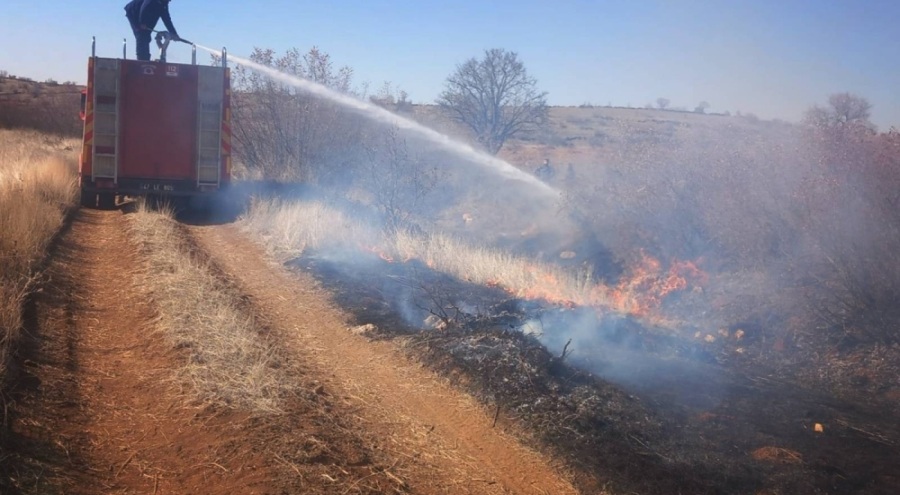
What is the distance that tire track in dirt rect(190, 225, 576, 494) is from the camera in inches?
173

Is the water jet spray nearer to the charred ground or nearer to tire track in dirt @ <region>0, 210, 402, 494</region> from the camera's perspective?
the charred ground

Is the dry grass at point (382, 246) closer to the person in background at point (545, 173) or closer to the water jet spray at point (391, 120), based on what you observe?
the water jet spray at point (391, 120)

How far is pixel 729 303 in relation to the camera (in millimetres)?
10508

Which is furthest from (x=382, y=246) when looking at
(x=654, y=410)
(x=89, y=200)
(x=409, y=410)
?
(x=654, y=410)

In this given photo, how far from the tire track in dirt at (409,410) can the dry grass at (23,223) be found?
7.67 feet

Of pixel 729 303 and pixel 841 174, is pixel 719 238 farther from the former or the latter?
pixel 841 174

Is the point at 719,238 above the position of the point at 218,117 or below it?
below

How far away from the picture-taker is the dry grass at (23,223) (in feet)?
17.3

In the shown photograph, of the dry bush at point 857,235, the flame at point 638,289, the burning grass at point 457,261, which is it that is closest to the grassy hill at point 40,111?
the burning grass at point 457,261

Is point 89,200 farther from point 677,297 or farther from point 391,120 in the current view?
point 677,297

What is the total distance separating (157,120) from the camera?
12.7 m

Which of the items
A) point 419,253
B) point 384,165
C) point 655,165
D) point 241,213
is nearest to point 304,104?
point 384,165

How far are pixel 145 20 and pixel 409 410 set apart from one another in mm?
11390

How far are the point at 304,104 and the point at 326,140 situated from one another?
1.12 m
